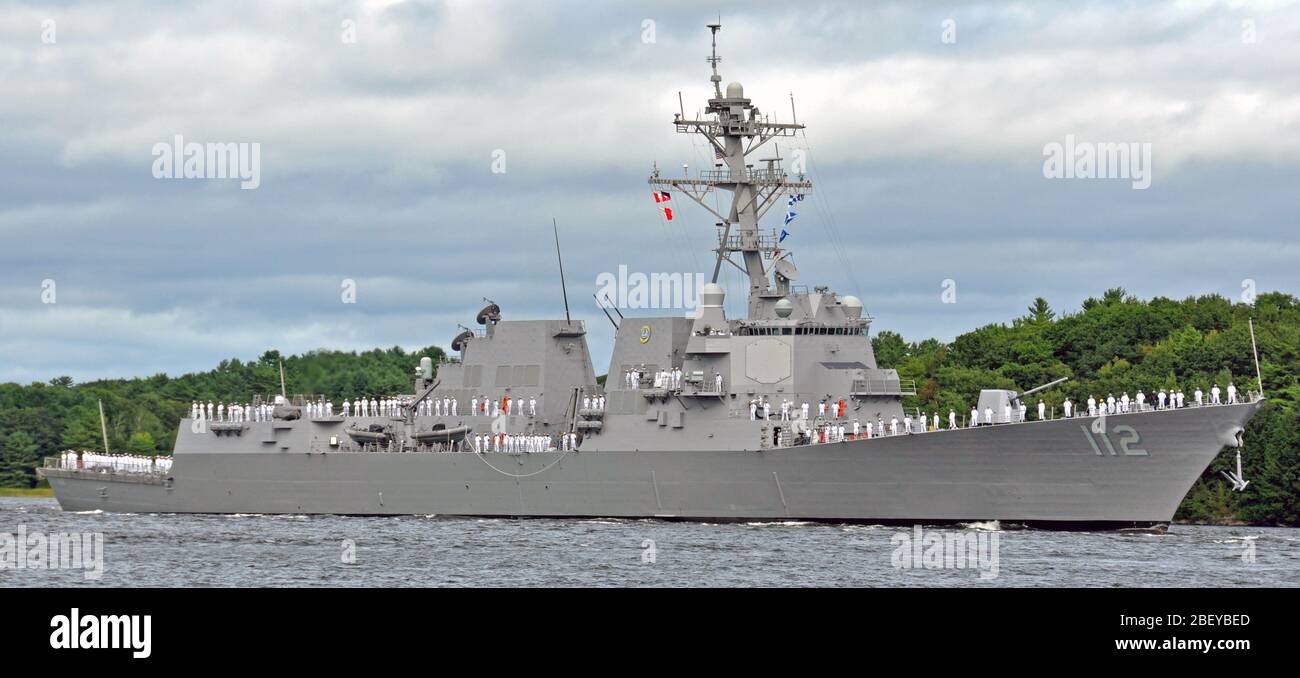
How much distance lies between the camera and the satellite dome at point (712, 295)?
1709 inches

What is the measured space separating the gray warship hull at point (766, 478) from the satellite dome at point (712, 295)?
4.33 m

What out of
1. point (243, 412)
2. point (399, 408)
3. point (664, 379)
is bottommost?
point (243, 412)

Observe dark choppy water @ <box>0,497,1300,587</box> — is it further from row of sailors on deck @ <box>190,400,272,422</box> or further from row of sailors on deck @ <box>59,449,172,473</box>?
row of sailors on deck @ <box>59,449,172,473</box>

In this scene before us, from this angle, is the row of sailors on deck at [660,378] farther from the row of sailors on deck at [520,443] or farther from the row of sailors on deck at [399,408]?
the row of sailors on deck at [520,443]

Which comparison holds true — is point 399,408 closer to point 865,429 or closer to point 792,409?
point 792,409

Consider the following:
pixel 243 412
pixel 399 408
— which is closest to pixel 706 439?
pixel 399 408

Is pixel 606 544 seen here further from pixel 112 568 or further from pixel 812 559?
pixel 112 568

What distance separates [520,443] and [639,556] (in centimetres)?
1266

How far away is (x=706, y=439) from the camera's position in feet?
135

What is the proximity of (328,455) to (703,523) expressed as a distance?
40.0ft

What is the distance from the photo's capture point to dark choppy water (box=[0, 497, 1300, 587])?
28.5m

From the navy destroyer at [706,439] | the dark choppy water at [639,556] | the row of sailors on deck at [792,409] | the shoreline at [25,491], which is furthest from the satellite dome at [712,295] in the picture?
the shoreline at [25,491]

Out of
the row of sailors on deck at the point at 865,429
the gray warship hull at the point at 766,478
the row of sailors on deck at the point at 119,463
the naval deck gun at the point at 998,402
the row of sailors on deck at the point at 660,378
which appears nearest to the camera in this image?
the gray warship hull at the point at 766,478
